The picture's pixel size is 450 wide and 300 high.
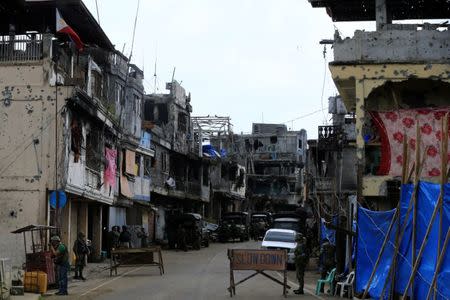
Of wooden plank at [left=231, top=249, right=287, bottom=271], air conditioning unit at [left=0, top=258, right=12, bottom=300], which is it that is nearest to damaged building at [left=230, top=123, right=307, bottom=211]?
wooden plank at [left=231, top=249, right=287, bottom=271]

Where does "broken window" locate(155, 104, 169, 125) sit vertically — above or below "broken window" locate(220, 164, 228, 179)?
above

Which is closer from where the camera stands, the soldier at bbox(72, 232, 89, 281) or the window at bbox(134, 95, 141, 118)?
the soldier at bbox(72, 232, 89, 281)

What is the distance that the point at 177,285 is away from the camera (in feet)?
68.8

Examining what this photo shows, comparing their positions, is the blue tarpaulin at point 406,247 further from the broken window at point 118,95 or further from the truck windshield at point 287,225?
the broken window at point 118,95

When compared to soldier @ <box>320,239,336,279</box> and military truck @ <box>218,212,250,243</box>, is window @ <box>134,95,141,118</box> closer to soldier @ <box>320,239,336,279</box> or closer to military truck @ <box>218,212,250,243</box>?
military truck @ <box>218,212,250,243</box>

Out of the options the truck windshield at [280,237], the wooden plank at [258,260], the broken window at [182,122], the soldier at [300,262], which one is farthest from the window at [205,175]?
the wooden plank at [258,260]

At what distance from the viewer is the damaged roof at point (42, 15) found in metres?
27.1

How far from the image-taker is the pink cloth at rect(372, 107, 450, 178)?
71.5 ft

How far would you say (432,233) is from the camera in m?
12.8

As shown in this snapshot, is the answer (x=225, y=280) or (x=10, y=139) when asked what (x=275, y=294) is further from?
(x=10, y=139)

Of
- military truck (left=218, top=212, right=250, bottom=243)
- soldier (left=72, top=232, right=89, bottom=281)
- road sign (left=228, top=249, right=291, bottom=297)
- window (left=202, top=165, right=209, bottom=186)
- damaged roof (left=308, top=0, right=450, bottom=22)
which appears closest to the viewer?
road sign (left=228, top=249, right=291, bottom=297)

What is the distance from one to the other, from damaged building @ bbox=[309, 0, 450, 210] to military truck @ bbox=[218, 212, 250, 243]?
32345 mm

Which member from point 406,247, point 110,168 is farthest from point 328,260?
point 110,168

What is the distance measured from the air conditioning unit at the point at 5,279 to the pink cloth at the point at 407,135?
→ 12.2 meters
